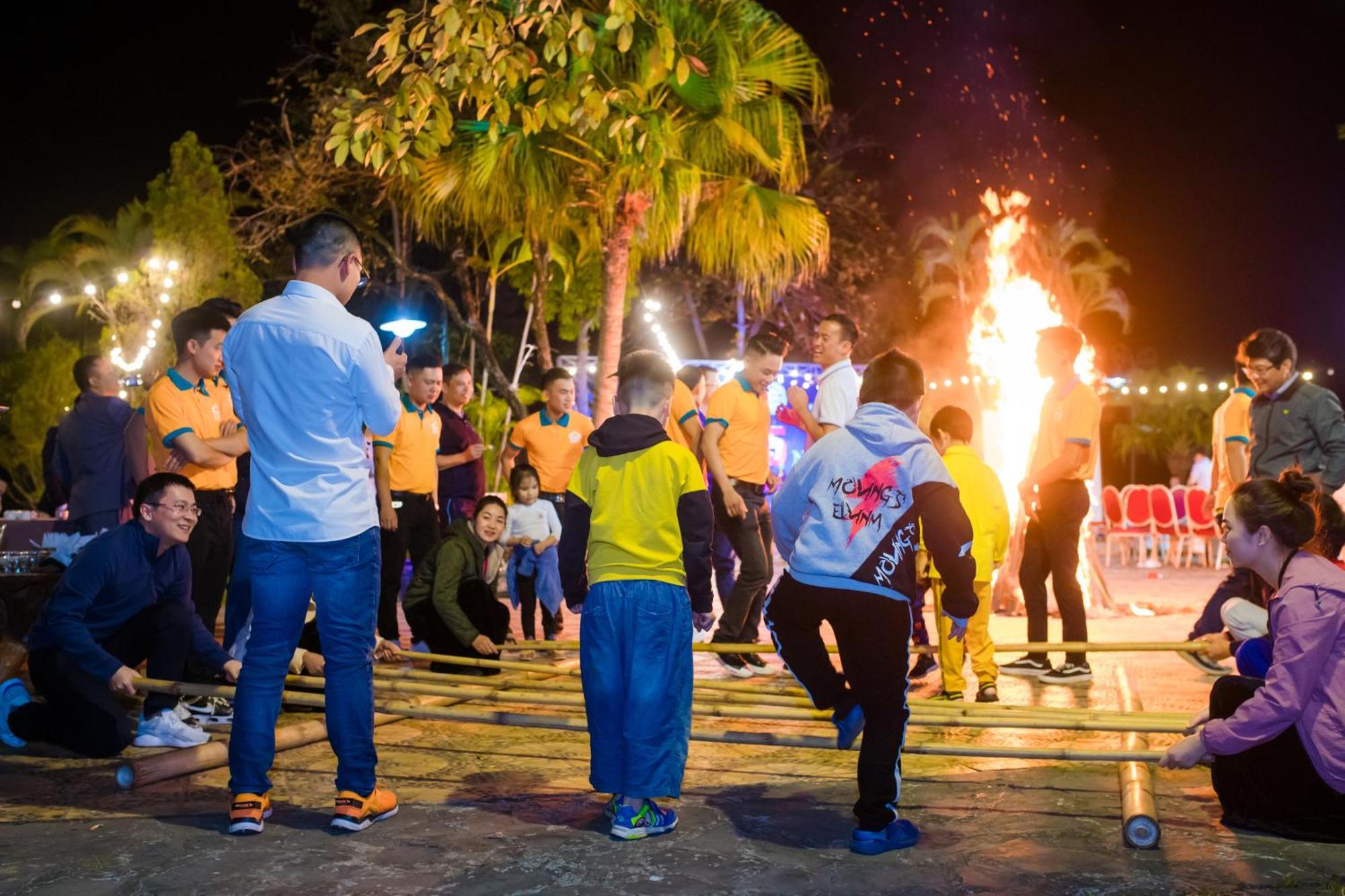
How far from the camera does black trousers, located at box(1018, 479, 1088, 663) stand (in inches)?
289

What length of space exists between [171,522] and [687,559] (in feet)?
8.25

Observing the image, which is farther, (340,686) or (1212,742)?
(340,686)

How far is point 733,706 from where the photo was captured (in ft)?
17.7

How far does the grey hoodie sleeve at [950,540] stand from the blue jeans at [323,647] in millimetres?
1920

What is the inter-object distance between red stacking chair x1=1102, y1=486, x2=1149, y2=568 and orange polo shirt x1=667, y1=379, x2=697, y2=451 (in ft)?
Result: 38.1

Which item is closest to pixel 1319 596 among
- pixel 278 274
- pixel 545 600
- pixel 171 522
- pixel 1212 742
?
pixel 1212 742

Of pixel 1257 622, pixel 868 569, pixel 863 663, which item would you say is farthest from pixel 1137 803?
pixel 1257 622

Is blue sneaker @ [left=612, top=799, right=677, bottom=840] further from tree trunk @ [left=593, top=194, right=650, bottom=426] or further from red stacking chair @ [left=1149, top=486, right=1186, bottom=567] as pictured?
red stacking chair @ [left=1149, top=486, right=1186, bottom=567]

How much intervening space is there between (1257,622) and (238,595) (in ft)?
15.8

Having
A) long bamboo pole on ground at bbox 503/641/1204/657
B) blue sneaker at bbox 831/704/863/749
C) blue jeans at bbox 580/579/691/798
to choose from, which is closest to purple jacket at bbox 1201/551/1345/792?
blue sneaker at bbox 831/704/863/749

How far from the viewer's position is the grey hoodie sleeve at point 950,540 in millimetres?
4258

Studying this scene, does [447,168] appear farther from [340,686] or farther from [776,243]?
[340,686]

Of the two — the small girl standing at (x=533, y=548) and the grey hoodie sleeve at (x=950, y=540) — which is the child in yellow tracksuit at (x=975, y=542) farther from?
the small girl standing at (x=533, y=548)

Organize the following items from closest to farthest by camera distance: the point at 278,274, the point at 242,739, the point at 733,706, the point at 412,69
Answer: the point at 242,739 < the point at 412,69 < the point at 733,706 < the point at 278,274
